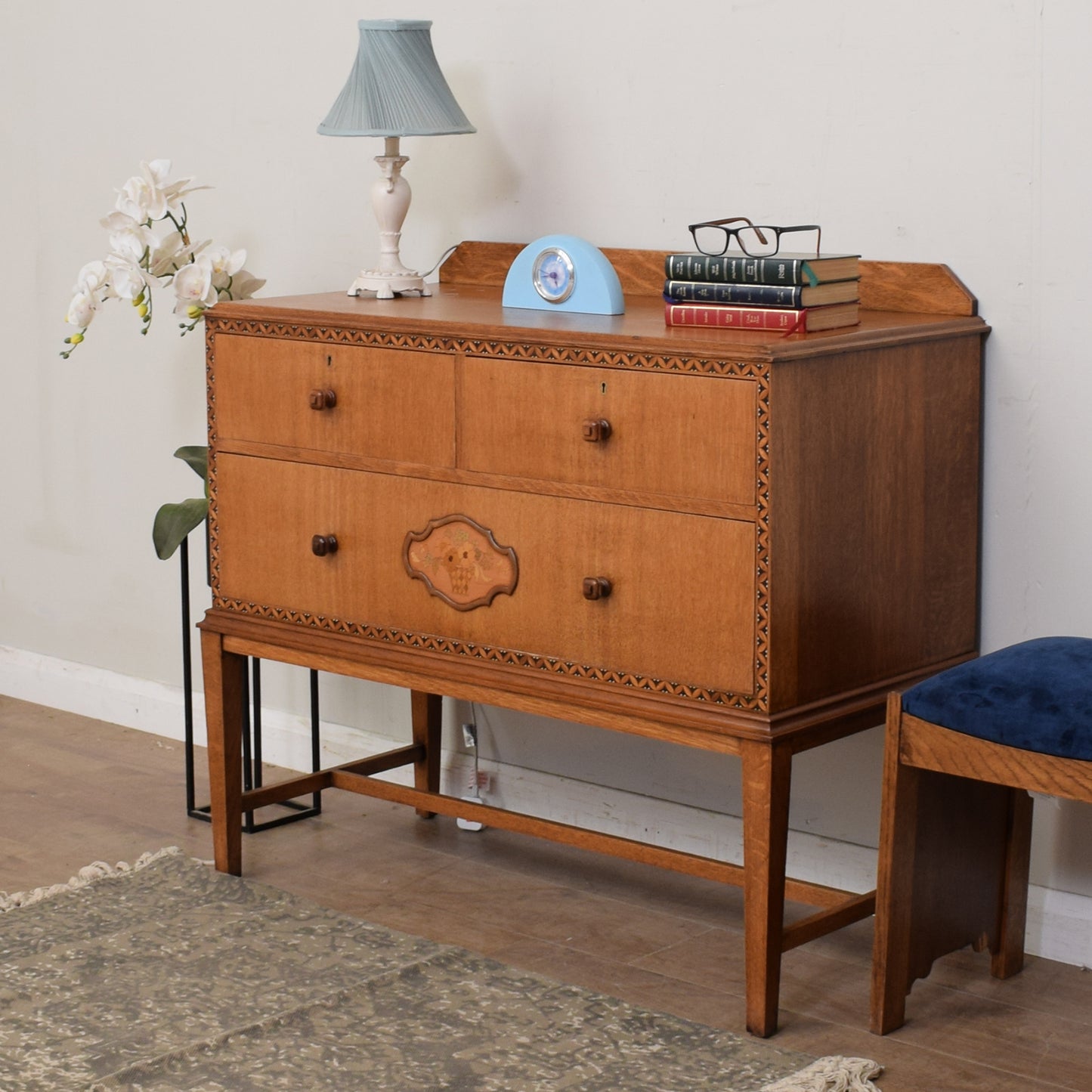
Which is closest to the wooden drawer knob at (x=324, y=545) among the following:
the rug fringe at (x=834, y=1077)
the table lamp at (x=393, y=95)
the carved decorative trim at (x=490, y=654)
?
the carved decorative trim at (x=490, y=654)

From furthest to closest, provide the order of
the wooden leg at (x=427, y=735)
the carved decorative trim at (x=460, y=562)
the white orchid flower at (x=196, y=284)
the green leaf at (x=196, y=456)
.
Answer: the wooden leg at (x=427, y=735)
the green leaf at (x=196, y=456)
the white orchid flower at (x=196, y=284)
the carved decorative trim at (x=460, y=562)

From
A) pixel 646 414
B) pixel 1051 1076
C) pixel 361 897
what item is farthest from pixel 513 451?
pixel 1051 1076

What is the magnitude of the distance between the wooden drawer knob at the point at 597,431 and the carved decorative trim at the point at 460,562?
9.3 inches

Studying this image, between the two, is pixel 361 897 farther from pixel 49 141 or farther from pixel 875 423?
pixel 49 141

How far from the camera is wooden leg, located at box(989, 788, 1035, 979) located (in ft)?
→ 8.07

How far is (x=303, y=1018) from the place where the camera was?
234 cm

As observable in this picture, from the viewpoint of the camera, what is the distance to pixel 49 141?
3.84 metres

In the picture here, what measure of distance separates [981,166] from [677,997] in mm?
1330

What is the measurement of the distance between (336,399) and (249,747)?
93 centimetres

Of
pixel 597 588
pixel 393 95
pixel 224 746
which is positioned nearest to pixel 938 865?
pixel 597 588

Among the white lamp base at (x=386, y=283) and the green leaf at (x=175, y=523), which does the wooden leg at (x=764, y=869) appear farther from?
the green leaf at (x=175, y=523)

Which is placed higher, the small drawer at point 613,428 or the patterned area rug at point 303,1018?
the small drawer at point 613,428

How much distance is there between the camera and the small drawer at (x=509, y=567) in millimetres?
2234

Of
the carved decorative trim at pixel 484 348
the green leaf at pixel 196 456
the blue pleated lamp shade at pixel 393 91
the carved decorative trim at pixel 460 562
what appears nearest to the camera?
the carved decorative trim at pixel 484 348
